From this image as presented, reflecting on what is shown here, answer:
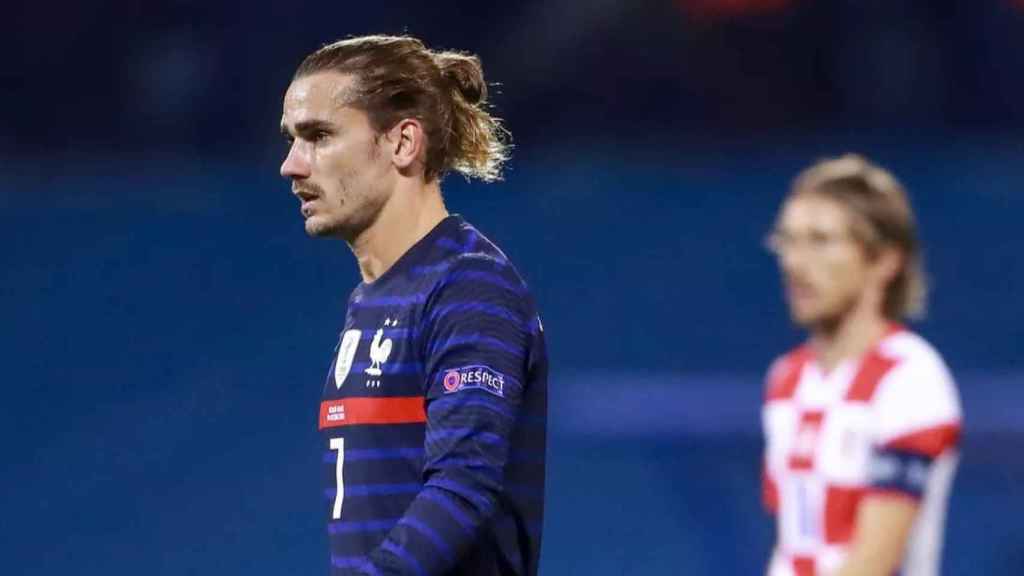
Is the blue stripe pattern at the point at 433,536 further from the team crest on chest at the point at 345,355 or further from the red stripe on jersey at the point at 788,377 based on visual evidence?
the red stripe on jersey at the point at 788,377

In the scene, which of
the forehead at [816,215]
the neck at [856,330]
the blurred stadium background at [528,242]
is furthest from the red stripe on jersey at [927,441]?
the blurred stadium background at [528,242]

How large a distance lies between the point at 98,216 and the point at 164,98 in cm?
38

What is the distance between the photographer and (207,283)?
191 inches

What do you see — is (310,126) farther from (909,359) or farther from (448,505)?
(909,359)

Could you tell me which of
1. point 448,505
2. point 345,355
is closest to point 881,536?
point 448,505

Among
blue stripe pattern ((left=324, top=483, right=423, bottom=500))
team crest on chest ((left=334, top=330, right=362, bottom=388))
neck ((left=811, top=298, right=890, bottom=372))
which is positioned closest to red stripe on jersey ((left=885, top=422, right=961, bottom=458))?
neck ((left=811, top=298, right=890, bottom=372))

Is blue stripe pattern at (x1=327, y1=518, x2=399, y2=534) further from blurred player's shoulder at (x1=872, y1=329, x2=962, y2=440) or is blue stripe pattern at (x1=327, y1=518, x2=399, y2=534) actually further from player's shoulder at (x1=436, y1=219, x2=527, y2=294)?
blurred player's shoulder at (x1=872, y1=329, x2=962, y2=440)

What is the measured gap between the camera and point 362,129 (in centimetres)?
235

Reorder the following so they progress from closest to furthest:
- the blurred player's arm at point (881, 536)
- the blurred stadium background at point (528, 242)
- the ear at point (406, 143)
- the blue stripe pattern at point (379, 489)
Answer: the blurred player's arm at point (881, 536), the blue stripe pattern at point (379, 489), the ear at point (406, 143), the blurred stadium background at point (528, 242)

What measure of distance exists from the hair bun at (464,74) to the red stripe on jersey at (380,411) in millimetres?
510

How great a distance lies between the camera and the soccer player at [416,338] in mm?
2088

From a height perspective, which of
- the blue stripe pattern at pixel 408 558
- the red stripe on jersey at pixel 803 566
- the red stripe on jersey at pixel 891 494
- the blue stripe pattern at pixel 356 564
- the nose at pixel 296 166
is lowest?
the blue stripe pattern at pixel 356 564

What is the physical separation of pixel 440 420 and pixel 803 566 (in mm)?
530

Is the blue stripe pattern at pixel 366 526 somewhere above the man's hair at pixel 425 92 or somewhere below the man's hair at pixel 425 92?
below
